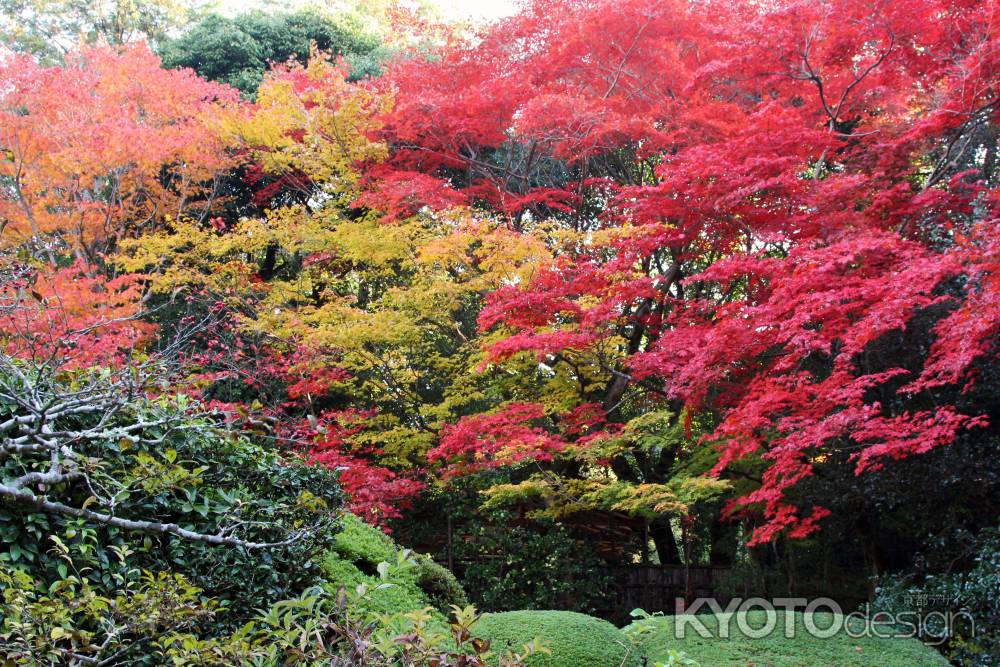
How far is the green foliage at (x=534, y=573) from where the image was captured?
954 cm

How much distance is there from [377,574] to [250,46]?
11.7 m

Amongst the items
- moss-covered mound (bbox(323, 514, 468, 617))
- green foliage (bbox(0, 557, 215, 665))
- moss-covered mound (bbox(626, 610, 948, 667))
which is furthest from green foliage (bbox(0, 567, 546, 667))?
moss-covered mound (bbox(626, 610, 948, 667))

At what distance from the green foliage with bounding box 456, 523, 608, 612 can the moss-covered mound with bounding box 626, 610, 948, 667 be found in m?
4.13

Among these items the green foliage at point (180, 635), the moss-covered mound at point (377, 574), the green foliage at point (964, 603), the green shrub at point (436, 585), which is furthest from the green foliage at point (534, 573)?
the green foliage at point (180, 635)

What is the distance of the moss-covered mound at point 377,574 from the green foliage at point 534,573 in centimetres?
301

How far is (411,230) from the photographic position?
385 inches

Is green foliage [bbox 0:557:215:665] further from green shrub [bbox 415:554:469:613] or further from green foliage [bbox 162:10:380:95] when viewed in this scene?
green foliage [bbox 162:10:380:95]

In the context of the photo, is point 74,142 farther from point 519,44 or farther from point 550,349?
point 550,349

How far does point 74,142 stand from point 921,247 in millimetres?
9615

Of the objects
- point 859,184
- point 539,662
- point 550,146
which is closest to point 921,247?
point 859,184

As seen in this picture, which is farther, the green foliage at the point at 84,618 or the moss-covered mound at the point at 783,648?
the moss-covered mound at the point at 783,648

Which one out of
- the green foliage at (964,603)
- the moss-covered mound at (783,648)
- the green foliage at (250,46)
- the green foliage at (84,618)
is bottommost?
the green foliage at (964,603)

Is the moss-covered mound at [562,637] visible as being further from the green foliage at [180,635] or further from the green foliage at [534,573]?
the green foliage at [534,573]

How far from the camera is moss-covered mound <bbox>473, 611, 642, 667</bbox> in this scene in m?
5.19
